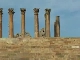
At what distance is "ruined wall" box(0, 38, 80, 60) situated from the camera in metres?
34.2

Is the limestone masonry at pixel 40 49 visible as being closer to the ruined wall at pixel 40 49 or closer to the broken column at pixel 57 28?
the ruined wall at pixel 40 49

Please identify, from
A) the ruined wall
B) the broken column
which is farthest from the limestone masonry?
the broken column

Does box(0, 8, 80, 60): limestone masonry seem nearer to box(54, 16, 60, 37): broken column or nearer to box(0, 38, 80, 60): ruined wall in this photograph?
box(0, 38, 80, 60): ruined wall

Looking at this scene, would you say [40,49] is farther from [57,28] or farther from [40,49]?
[57,28]

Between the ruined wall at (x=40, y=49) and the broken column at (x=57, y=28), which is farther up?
the broken column at (x=57, y=28)

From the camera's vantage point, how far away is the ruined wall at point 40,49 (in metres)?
34.2

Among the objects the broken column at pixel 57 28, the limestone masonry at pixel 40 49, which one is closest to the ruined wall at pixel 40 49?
the limestone masonry at pixel 40 49

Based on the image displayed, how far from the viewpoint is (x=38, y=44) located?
35.2m

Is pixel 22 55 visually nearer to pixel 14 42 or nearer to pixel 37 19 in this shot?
pixel 14 42

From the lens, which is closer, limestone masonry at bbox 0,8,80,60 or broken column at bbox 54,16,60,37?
limestone masonry at bbox 0,8,80,60

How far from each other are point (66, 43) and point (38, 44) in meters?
2.42

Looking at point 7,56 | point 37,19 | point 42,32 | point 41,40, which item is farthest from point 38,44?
point 42,32

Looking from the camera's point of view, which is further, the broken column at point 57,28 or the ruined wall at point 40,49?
the broken column at point 57,28

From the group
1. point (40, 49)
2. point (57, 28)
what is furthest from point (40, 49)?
point (57, 28)
